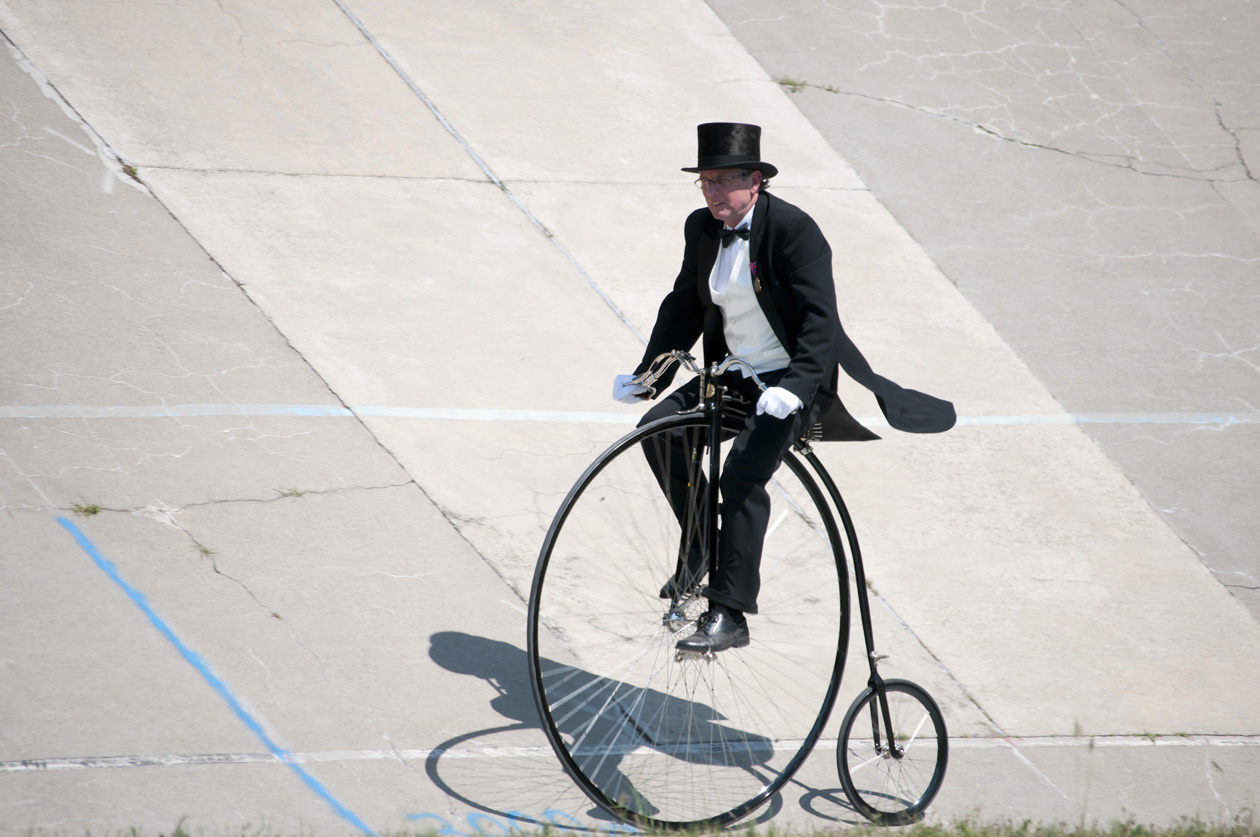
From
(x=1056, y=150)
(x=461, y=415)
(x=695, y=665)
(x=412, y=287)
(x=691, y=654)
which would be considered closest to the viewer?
(x=691, y=654)

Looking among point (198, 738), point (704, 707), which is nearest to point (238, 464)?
point (198, 738)

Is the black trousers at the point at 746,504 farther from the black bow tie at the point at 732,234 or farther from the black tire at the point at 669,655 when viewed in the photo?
the black bow tie at the point at 732,234

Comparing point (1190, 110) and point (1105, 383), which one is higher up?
point (1190, 110)

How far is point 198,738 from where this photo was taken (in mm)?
3803

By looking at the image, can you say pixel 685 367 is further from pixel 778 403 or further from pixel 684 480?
pixel 778 403

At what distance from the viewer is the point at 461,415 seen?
5.77 metres

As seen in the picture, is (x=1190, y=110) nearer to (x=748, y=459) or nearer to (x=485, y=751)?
(x=748, y=459)

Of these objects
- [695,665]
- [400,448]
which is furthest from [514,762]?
[400,448]

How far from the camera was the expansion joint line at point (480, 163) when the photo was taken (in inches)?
268

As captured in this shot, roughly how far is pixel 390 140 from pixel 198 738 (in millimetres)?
4813

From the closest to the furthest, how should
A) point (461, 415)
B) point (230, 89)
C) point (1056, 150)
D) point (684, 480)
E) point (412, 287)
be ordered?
point (684, 480)
point (461, 415)
point (412, 287)
point (230, 89)
point (1056, 150)

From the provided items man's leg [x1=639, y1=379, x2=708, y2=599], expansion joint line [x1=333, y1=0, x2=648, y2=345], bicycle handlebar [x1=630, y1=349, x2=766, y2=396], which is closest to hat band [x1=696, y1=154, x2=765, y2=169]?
bicycle handlebar [x1=630, y1=349, x2=766, y2=396]

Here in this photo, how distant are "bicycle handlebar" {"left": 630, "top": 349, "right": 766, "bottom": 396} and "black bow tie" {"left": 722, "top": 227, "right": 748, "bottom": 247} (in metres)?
0.39

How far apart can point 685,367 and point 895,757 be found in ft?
5.08
